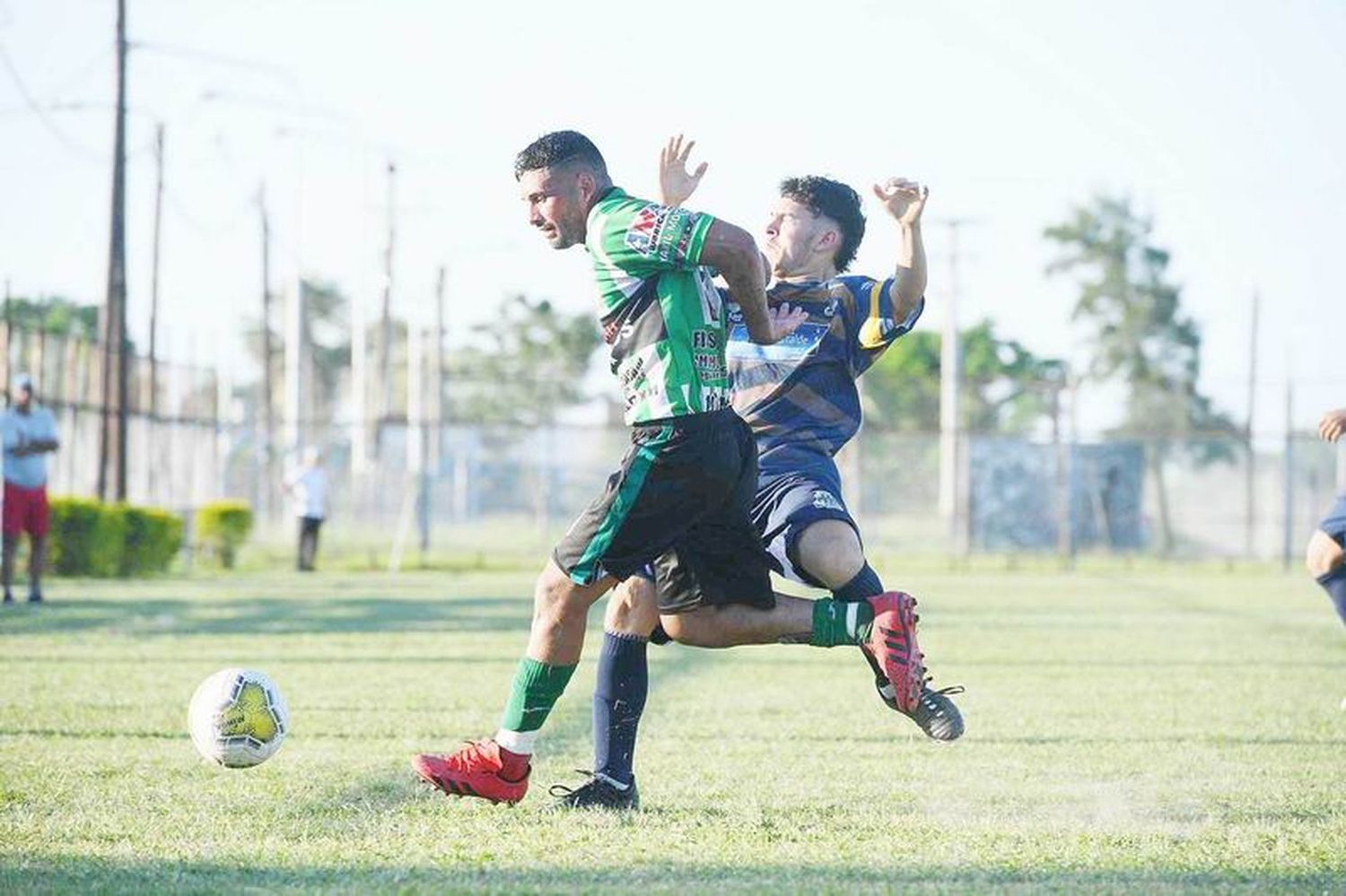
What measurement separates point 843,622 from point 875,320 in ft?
3.22

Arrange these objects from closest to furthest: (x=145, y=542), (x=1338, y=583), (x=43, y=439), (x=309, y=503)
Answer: (x=1338, y=583), (x=43, y=439), (x=145, y=542), (x=309, y=503)

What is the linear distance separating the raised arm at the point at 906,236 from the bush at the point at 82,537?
62.1 feet

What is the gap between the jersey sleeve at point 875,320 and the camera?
19.5 ft

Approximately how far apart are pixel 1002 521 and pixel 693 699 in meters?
28.7

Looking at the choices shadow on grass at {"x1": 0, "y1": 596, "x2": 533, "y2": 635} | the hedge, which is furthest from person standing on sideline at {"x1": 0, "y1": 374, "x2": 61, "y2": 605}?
the hedge

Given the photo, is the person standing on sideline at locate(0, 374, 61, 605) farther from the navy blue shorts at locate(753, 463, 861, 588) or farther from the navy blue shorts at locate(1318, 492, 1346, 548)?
the navy blue shorts at locate(753, 463, 861, 588)

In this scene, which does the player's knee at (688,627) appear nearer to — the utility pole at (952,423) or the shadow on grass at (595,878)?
the shadow on grass at (595,878)

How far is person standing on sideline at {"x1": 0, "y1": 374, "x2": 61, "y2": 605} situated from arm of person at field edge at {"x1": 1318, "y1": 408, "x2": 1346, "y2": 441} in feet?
36.0

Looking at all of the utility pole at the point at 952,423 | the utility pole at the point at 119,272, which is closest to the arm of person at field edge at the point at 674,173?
the utility pole at the point at 119,272

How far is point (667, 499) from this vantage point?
5.23 metres

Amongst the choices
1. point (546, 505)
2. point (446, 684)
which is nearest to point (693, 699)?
point (446, 684)

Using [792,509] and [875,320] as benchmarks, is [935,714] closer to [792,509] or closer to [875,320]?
[792,509]

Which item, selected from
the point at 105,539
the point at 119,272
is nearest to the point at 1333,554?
the point at 105,539

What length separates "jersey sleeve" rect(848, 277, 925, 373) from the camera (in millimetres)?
5957
